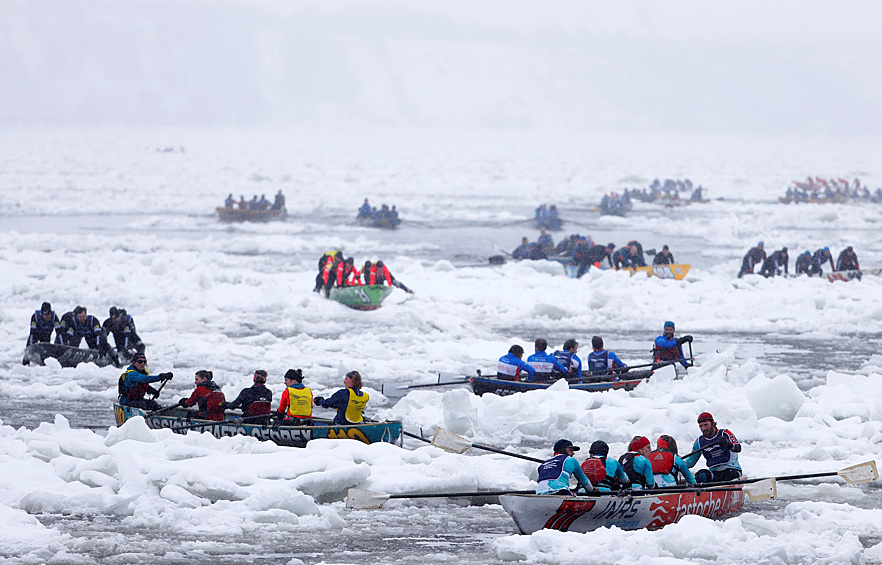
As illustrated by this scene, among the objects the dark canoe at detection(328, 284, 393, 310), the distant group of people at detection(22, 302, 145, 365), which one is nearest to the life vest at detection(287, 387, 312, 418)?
the distant group of people at detection(22, 302, 145, 365)

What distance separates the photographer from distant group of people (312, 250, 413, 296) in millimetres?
24859

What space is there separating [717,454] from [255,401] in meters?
5.23

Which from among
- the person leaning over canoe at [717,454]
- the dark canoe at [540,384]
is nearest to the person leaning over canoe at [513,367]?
the dark canoe at [540,384]

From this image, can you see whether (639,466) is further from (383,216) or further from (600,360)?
(383,216)

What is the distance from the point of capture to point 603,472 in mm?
9203

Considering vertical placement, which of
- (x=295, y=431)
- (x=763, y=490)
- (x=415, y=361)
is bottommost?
(x=763, y=490)

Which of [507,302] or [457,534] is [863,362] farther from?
[457,534]

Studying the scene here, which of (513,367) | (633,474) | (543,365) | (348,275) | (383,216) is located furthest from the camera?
(383,216)

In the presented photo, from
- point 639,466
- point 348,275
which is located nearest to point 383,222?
point 348,275

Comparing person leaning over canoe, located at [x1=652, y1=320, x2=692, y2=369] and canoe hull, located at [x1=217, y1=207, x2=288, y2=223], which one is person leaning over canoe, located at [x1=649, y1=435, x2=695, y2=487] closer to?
person leaning over canoe, located at [x1=652, y1=320, x2=692, y2=369]

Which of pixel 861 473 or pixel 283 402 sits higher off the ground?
pixel 283 402

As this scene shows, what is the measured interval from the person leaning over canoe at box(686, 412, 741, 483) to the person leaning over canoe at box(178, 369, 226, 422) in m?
5.38

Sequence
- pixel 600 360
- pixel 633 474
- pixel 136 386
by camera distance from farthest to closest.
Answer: pixel 600 360
pixel 136 386
pixel 633 474

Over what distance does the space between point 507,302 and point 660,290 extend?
13.0 ft
